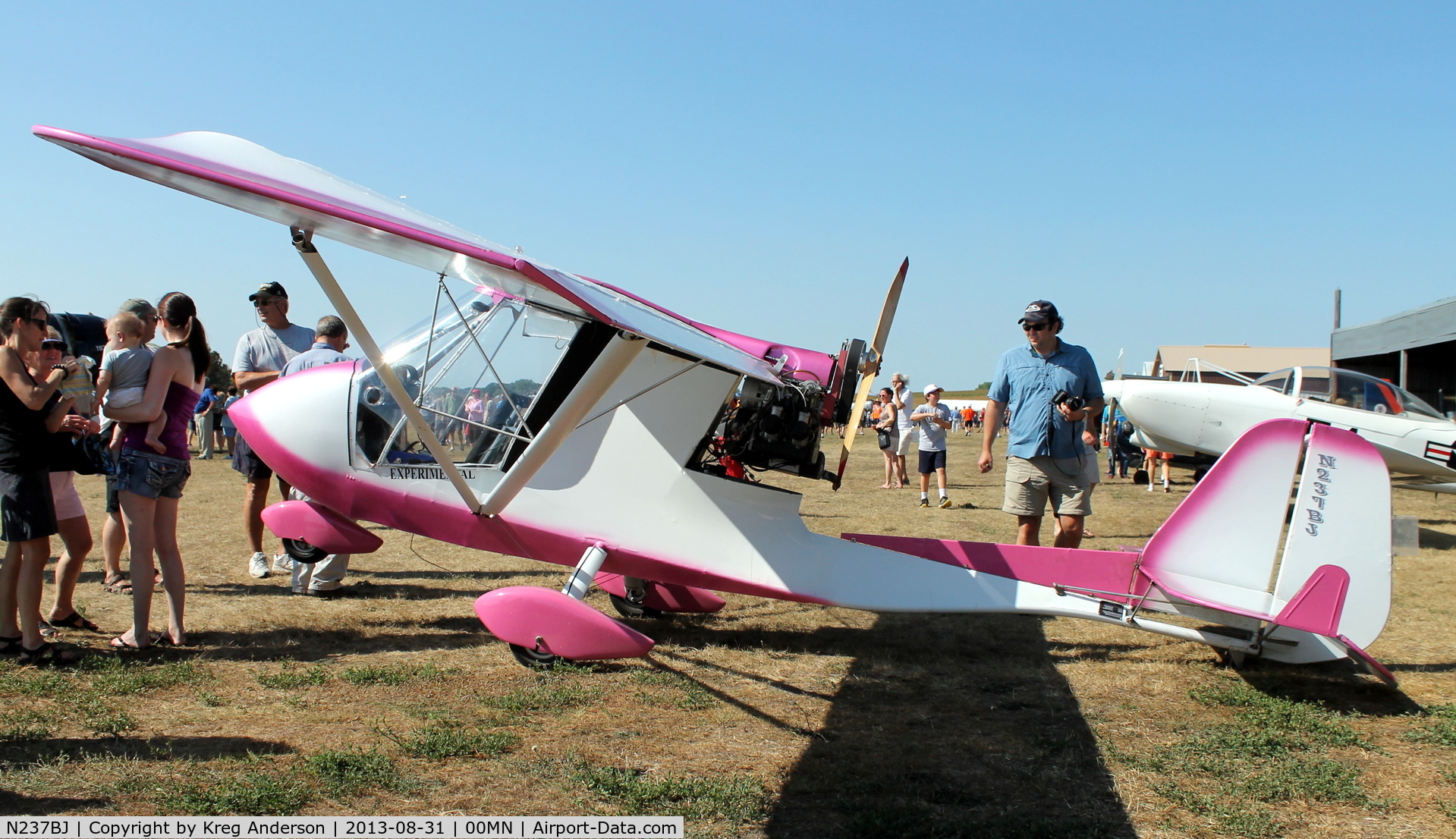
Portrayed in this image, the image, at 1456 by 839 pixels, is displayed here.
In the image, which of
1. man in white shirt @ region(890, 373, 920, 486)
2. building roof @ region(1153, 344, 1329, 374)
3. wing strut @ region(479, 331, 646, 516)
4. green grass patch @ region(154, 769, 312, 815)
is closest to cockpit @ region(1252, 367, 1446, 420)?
man in white shirt @ region(890, 373, 920, 486)

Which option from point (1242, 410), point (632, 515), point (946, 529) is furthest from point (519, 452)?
point (1242, 410)

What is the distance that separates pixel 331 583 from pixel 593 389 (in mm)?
3546

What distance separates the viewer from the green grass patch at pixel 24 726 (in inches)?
145

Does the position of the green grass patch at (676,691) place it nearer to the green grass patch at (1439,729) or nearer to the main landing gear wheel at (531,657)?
the main landing gear wheel at (531,657)

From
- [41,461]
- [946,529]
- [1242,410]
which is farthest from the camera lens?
[1242,410]

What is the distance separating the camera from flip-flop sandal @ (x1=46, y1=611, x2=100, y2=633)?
5.36 m

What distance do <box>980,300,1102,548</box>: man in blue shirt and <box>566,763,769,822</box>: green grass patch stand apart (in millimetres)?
3310

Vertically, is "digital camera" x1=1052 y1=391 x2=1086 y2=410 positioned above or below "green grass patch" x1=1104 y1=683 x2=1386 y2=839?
above

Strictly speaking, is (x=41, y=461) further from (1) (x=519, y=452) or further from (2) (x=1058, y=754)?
(2) (x=1058, y=754)

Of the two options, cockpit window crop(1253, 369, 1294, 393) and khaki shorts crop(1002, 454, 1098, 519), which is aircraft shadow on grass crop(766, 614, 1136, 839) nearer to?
khaki shorts crop(1002, 454, 1098, 519)

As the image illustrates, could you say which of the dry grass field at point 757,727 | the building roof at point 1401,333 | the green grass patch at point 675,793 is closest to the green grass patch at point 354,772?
the dry grass field at point 757,727

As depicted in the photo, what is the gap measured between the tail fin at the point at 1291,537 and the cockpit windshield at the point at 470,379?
3.68 meters

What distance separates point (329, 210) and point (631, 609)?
3.57 m

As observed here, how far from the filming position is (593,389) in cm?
429
